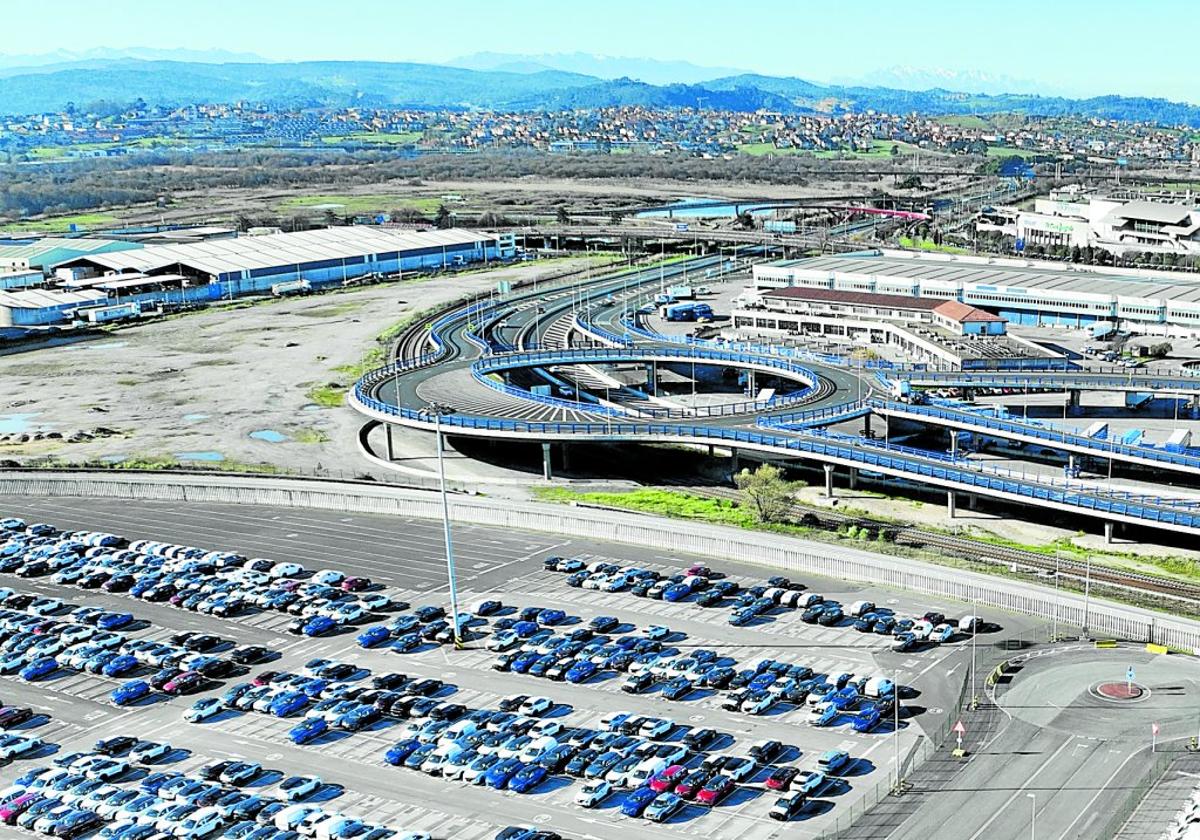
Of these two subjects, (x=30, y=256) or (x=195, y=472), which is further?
(x=30, y=256)

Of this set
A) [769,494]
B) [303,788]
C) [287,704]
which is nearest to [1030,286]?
[769,494]

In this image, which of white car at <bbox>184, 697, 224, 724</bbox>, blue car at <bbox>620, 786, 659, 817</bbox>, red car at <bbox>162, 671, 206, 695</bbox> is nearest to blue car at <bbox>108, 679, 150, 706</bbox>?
red car at <bbox>162, 671, 206, 695</bbox>

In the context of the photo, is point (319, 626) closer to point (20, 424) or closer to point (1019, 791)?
point (1019, 791)

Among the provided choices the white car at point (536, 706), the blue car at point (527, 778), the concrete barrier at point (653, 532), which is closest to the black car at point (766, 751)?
the blue car at point (527, 778)

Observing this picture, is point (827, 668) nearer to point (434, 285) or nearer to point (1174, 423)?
point (1174, 423)

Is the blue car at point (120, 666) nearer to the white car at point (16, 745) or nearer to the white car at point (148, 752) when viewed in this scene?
the white car at point (16, 745)

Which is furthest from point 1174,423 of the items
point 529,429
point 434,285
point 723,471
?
point 434,285
